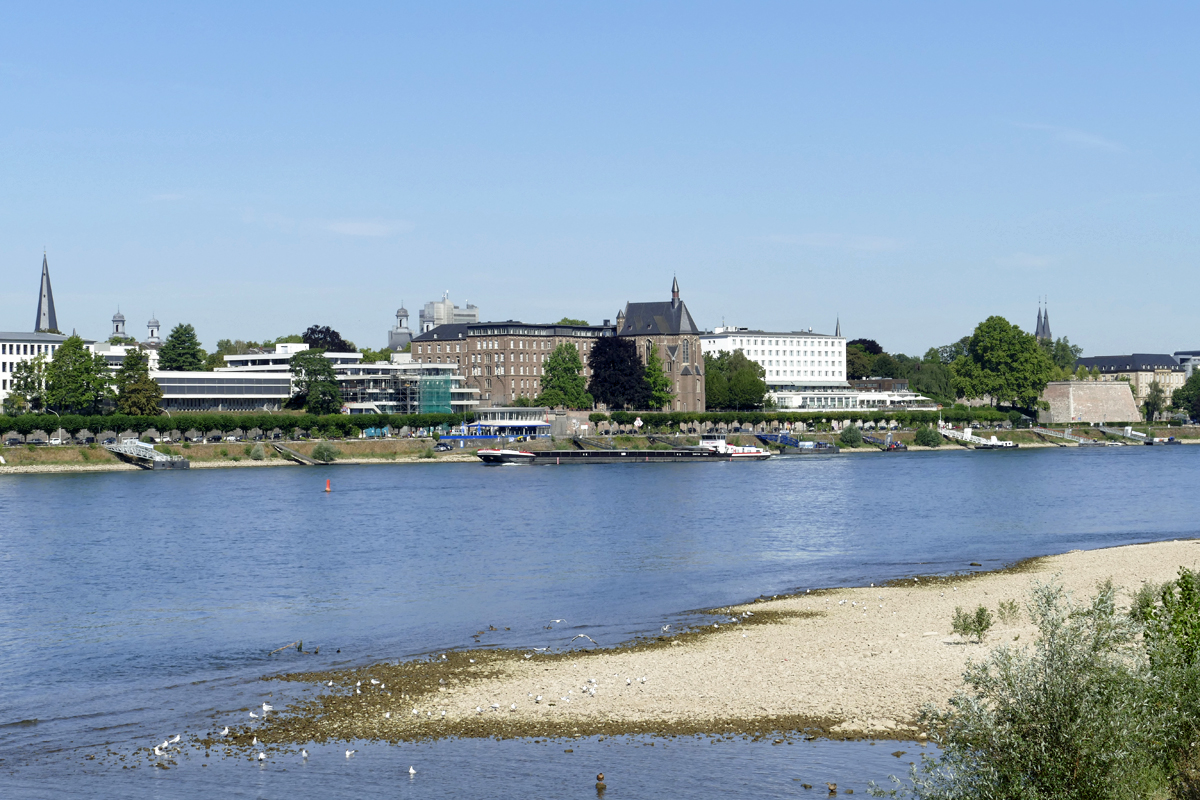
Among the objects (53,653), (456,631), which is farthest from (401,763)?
(53,653)

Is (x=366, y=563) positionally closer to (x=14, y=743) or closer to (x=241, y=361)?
(x=14, y=743)

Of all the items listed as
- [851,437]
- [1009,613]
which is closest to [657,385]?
[851,437]

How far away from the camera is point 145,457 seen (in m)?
126

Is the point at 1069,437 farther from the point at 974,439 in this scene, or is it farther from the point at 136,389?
the point at 136,389

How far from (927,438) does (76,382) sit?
113187 mm

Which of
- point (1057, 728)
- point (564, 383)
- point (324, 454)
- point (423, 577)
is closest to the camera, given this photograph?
point (1057, 728)

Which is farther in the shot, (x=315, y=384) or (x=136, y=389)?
(x=315, y=384)

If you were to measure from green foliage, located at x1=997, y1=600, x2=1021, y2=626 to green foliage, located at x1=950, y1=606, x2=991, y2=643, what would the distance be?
6.88 ft

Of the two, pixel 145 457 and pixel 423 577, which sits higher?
pixel 145 457

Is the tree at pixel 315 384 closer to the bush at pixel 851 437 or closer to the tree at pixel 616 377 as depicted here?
the tree at pixel 616 377

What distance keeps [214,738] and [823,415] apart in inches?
6268

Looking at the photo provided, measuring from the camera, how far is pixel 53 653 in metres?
31.7

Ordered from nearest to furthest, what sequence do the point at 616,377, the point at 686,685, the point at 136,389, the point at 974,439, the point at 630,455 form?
the point at 686,685, the point at 136,389, the point at 630,455, the point at 616,377, the point at 974,439

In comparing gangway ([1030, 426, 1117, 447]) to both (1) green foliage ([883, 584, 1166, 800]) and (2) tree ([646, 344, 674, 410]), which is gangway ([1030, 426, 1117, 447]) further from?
(1) green foliage ([883, 584, 1166, 800])
